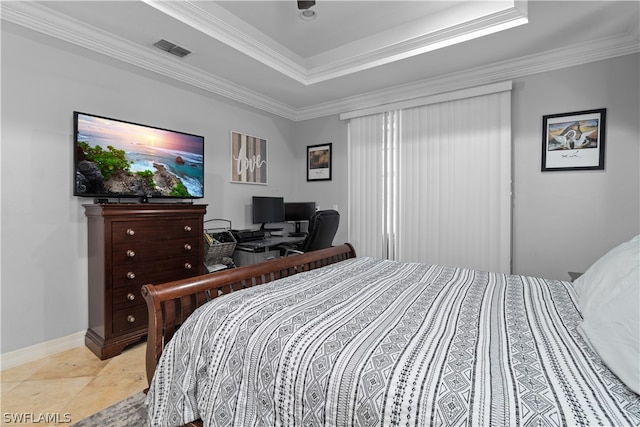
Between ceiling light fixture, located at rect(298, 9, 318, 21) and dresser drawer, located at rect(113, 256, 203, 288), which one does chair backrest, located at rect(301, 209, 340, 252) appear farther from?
ceiling light fixture, located at rect(298, 9, 318, 21)

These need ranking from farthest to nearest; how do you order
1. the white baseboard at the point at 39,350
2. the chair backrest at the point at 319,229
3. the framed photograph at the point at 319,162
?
the framed photograph at the point at 319,162, the chair backrest at the point at 319,229, the white baseboard at the point at 39,350

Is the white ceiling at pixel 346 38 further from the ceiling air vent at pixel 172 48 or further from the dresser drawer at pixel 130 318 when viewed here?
the dresser drawer at pixel 130 318

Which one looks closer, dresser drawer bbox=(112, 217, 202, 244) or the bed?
the bed

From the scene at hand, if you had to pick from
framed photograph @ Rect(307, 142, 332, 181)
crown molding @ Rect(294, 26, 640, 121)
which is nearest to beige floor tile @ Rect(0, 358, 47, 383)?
framed photograph @ Rect(307, 142, 332, 181)

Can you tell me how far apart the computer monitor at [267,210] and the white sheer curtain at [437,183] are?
3.29 ft

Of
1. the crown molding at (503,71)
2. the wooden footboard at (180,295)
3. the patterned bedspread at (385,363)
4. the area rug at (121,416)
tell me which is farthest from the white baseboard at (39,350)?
the crown molding at (503,71)

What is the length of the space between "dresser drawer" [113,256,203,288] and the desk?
1.86ft

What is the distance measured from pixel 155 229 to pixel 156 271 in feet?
1.21

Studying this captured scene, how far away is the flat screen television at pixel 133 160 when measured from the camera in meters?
2.44

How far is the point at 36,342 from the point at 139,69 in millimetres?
2512

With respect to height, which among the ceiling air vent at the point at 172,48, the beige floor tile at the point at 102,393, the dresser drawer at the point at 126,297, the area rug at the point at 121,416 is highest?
the ceiling air vent at the point at 172,48

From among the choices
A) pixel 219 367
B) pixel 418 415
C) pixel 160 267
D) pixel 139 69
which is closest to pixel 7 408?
pixel 160 267

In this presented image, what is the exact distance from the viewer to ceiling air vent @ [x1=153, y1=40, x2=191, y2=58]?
2754 millimetres

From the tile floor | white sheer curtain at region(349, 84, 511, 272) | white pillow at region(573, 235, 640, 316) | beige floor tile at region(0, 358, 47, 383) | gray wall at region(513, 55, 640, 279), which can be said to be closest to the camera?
white pillow at region(573, 235, 640, 316)
